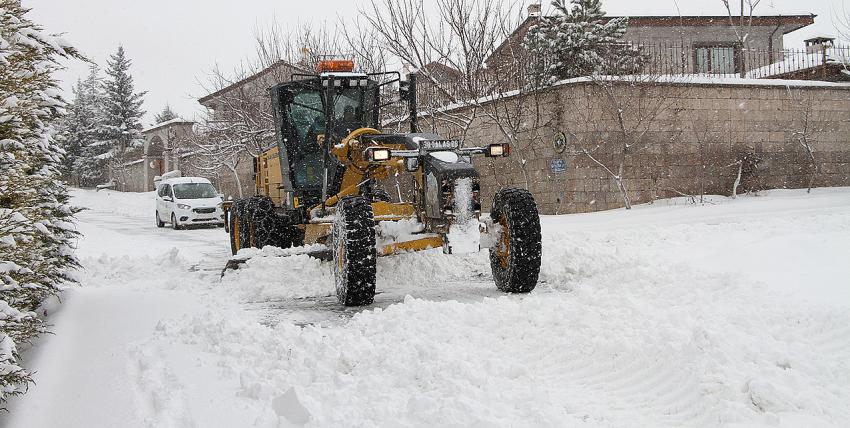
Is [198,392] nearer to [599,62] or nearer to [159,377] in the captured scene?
[159,377]

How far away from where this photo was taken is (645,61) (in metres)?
14.6

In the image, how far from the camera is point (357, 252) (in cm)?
589

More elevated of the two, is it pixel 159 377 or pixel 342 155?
pixel 342 155

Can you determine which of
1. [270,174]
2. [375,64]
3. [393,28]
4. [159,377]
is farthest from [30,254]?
[375,64]

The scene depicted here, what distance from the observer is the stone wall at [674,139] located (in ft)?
44.7

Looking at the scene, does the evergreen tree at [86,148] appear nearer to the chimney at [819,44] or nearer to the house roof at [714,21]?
the house roof at [714,21]

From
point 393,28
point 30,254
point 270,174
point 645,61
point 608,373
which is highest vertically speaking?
point 393,28

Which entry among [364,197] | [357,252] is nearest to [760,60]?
[364,197]

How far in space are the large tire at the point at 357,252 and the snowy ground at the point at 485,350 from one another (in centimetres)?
35

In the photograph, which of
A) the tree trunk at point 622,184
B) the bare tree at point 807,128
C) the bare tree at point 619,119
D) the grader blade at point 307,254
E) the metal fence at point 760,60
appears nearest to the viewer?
the grader blade at point 307,254

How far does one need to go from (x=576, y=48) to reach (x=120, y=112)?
4145cm

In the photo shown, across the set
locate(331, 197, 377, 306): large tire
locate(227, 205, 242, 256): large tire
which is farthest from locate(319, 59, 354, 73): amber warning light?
locate(227, 205, 242, 256): large tire

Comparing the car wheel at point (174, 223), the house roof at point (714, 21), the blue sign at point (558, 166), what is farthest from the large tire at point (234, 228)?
the house roof at point (714, 21)

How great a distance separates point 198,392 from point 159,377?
45 cm
